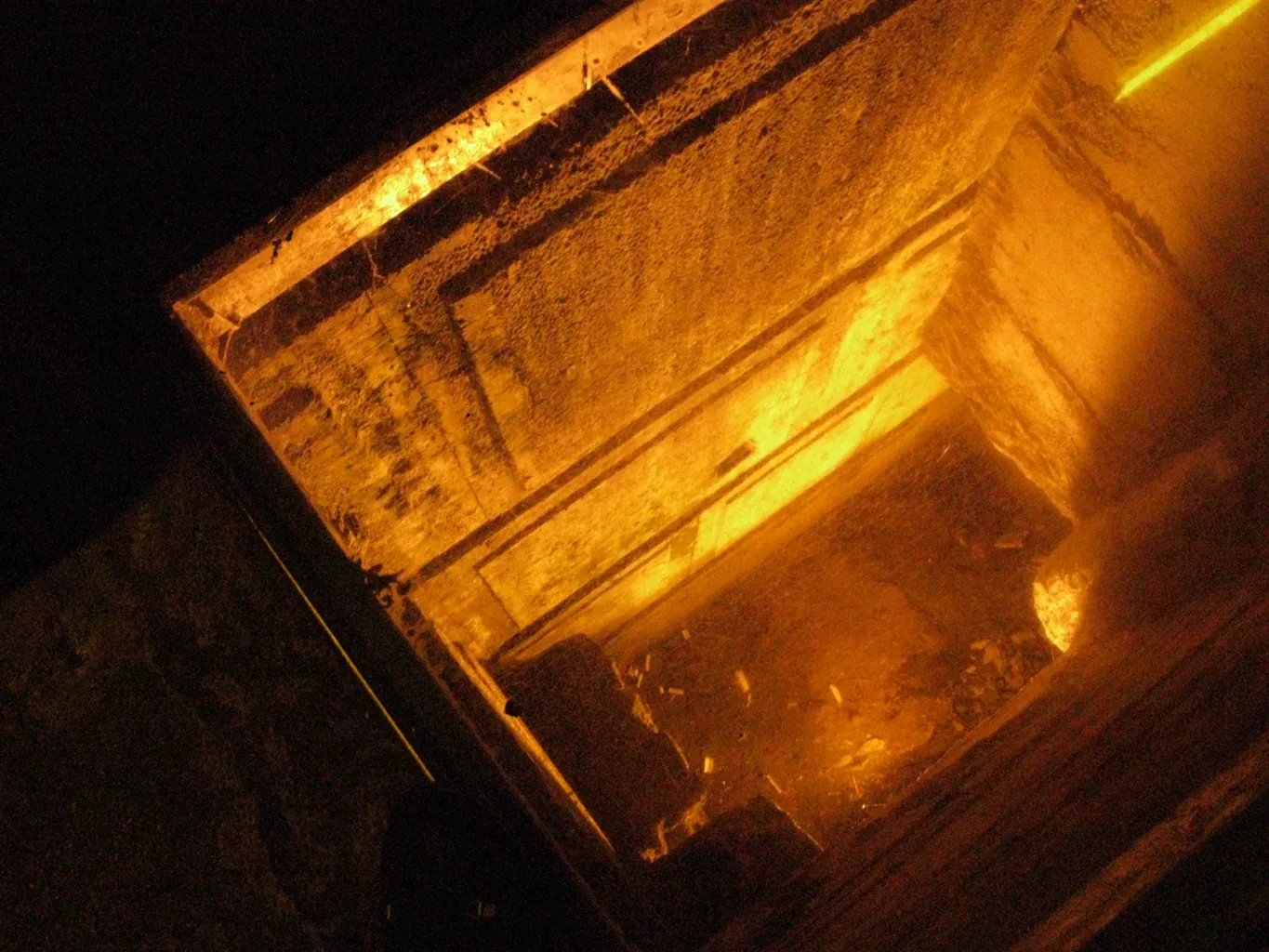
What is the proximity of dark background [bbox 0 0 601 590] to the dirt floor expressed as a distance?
175 inches

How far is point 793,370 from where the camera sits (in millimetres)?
3516

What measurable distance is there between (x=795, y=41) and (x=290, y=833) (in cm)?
314

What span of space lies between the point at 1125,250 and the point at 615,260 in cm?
234

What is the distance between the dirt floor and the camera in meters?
5.13

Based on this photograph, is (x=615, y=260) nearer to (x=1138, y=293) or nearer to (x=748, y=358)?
(x=748, y=358)

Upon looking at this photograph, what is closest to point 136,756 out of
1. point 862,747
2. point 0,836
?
point 0,836

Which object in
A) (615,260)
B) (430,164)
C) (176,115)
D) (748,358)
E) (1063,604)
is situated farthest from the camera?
(1063,604)

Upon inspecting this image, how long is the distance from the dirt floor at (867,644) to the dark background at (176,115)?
4450 millimetres

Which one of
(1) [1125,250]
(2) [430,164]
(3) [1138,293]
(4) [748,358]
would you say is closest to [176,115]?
(2) [430,164]

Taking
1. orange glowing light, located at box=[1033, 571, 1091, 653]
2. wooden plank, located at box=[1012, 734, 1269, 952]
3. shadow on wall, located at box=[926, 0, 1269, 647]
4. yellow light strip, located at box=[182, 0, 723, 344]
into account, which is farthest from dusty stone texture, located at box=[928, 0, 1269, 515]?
wooden plank, located at box=[1012, 734, 1269, 952]

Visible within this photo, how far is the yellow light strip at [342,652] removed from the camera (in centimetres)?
290

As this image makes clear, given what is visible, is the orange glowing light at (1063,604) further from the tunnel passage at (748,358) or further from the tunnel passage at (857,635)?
the tunnel passage at (857,635)

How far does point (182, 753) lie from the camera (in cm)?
269

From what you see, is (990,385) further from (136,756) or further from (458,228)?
(136,756)
